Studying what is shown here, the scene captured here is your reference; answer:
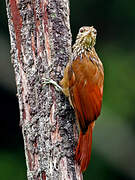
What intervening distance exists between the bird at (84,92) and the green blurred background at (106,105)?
14.5 ft

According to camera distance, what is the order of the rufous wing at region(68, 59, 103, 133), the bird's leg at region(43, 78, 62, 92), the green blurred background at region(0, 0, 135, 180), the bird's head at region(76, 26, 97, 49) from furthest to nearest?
1. the green blurred background at region(0, 0, 135, 180)
2. the bird's head at region(76, 26, 97, 49)
3. the rufous wing at region(68, 59, 103, 133)
4. the bird's leg at region(43, 78, 62, 92)

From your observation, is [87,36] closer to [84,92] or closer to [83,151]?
[84,92]

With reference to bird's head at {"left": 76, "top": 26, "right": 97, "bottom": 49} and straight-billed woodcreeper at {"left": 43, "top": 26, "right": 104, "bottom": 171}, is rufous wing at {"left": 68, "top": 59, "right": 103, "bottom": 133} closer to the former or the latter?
straight-billed woodcreeper at {"left": 43, "top": 26, "right": 104, "bottom": 171}

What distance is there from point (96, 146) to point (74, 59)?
16.4 feet

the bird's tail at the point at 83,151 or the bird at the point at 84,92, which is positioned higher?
the bird at the point at 84,92

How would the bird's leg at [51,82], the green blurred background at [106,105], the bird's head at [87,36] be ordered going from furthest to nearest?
the green blurred background at [106,105] < the bird's head at [87,36] < the bird's leg at [51,82]

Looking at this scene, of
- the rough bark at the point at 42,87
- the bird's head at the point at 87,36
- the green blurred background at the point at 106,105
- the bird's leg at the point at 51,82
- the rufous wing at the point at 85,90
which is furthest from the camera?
the green blurred background at the point at 106,105

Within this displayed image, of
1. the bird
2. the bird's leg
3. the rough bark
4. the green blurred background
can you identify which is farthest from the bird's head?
the green blurred background

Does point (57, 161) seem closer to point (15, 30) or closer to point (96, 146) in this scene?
point (15, 30)

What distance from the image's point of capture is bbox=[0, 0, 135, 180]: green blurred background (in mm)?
10180

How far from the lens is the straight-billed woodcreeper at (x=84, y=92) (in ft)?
16.4

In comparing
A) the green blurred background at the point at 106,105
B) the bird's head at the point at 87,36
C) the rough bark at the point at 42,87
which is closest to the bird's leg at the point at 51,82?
the rough bark at the point at 42,87

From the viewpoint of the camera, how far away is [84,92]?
5.25m

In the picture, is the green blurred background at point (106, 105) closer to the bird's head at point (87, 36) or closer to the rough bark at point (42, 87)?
the bird's head at point (87, 36)
